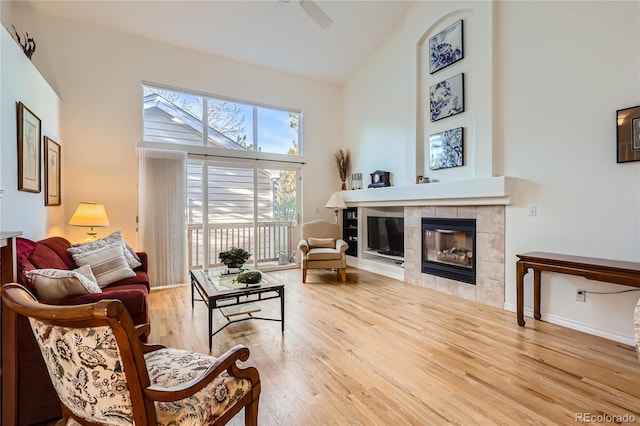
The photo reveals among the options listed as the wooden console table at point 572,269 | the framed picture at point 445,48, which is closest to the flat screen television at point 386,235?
the wooden console table at point 572,269

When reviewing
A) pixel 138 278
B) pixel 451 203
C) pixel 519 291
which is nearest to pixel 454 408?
pixel 519 291

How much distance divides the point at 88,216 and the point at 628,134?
562 cm

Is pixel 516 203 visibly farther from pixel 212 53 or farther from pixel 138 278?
pixel 212 53

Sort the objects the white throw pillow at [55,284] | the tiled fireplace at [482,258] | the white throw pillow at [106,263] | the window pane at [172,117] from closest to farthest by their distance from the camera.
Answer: the white throw pillow at [55,284] < the white throw pillow at [106,263] < the tiled fireplace at [482,258] < the window pane at [172,117]

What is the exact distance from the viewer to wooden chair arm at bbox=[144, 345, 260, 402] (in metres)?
0.91

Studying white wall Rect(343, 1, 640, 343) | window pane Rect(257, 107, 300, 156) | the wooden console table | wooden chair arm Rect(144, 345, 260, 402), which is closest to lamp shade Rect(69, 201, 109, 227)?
window pane Rect(257, 107, 300, 156)

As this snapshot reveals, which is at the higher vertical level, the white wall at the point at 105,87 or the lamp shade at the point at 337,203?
the white wall at the point at 105,87

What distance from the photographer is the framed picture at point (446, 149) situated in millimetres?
3863

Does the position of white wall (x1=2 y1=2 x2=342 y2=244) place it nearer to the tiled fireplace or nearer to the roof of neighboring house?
the roof of neighboring house

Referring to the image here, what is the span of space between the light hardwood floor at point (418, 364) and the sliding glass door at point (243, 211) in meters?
1.68

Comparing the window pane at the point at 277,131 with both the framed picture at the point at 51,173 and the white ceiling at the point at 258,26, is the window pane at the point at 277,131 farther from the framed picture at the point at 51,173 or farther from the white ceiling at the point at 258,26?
the framed picture at the point at 51,173

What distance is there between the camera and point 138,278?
9.82 feet

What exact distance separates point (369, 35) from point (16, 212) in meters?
5.25

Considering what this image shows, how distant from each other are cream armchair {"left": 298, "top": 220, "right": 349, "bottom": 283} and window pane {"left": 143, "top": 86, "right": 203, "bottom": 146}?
2.47m
